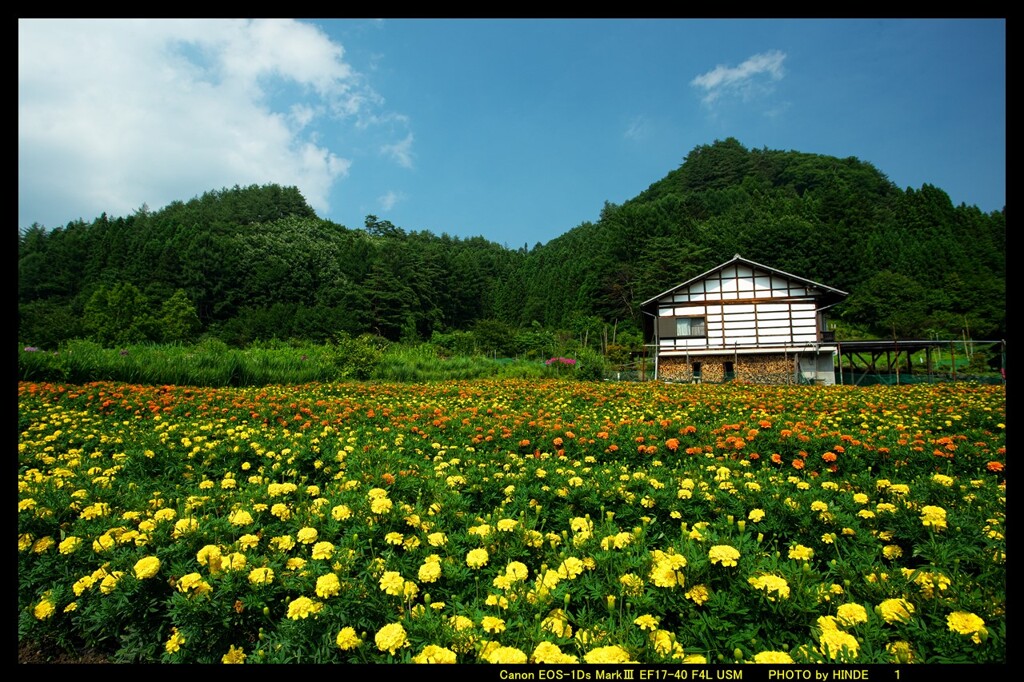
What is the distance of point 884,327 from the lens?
114 ft

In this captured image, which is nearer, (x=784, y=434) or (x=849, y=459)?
(x=849, y=459)

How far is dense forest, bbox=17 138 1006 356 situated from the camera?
1416 inches

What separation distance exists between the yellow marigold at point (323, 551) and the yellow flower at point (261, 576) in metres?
0.18

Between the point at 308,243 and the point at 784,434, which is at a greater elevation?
the point at 308,243

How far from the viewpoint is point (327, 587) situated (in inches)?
65.2

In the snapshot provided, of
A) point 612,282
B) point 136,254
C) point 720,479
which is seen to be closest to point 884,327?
point 612,282

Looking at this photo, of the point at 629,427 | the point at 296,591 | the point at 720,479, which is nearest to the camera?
the point at 296,591

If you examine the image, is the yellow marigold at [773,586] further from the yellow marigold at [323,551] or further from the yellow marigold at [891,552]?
the yellow marigold at [323,551]

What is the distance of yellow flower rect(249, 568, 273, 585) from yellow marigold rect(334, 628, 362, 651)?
18.1 inches

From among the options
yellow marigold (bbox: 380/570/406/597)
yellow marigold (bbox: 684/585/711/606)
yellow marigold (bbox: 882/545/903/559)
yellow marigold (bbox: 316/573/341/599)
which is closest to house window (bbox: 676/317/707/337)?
yellow marigold (bbox: 882/545/903/559)

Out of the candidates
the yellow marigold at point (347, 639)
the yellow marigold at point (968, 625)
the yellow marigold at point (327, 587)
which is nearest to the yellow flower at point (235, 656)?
the yellow marigold at point (327, 587)

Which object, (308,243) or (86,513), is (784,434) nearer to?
(86,513)
